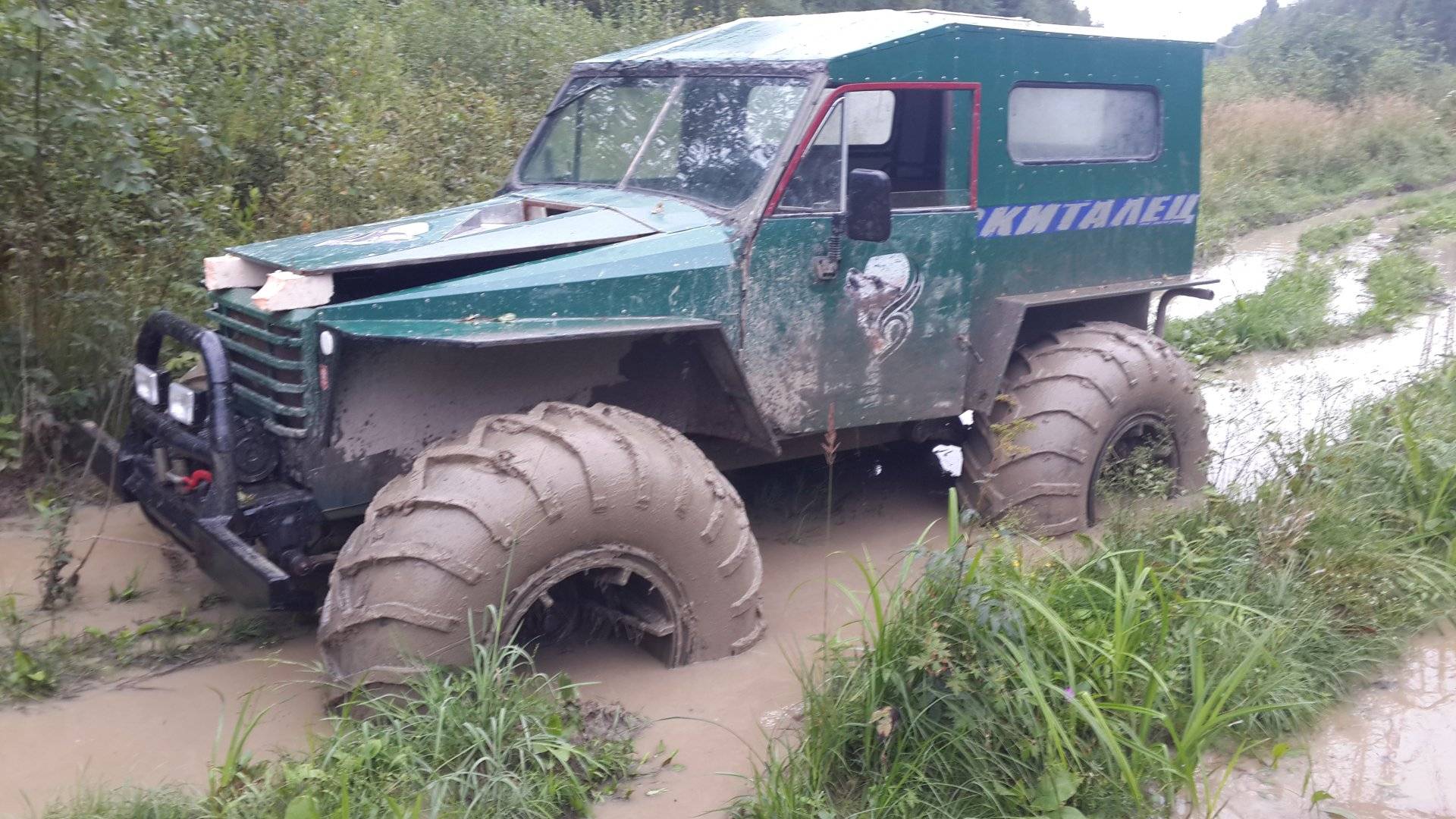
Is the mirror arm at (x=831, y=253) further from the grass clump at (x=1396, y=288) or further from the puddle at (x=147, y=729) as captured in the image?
the grass clump at (x=1396, y=288)

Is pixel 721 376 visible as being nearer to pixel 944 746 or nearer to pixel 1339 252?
pixel 944 746

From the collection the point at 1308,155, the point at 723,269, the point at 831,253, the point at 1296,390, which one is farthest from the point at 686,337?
the point at 1308,155

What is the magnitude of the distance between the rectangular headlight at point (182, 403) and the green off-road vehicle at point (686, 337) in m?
0.01

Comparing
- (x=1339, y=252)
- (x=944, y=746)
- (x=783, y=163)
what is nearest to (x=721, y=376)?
(x=783, y=163)

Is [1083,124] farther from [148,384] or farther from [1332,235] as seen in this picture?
[1332,235]

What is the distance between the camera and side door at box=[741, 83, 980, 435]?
436cm

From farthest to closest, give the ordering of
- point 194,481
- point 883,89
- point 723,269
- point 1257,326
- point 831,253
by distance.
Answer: point 1257,326, point 883,89, point 831,253, point 723,269, point 194,481

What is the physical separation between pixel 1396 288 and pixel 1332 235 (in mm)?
3090

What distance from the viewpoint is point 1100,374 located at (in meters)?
5.10

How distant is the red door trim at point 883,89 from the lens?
4352mm

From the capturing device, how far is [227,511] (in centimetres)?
366

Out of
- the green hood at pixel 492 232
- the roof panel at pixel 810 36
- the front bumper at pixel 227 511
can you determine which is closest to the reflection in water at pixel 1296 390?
the roof panel at pixel 810 36

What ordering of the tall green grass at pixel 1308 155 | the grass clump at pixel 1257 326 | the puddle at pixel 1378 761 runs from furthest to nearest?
the tall green grass at pixel 1308 155
the grass clump at pixel 1257 326
the puddle at pixel 1378 761

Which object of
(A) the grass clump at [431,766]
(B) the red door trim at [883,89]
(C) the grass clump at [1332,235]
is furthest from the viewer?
(C) the grass clump at [1332,235]
